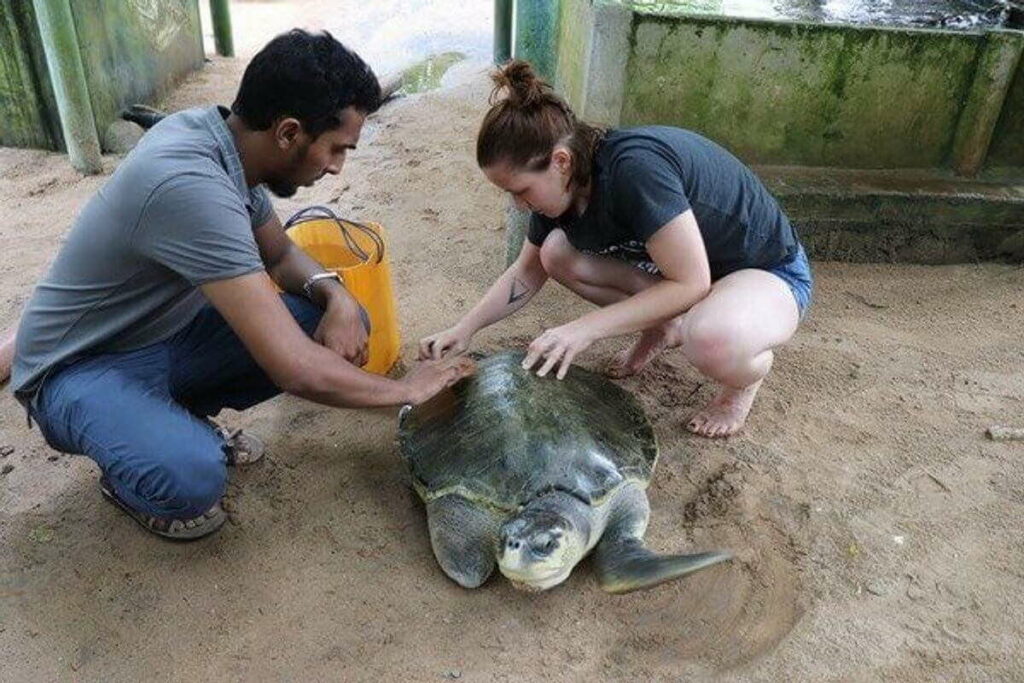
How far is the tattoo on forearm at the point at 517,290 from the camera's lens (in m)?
2.37

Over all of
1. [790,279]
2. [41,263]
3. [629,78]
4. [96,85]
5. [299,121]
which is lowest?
[41,263]

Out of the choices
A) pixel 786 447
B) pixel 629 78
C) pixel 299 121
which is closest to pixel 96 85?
pixel 629 78

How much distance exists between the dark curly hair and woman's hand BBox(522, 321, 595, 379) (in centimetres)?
72

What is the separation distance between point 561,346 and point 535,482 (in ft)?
1.17

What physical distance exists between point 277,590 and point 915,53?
2983 mm

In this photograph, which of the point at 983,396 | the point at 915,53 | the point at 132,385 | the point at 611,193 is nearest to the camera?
the point at 132,385

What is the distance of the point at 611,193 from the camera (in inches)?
76.9

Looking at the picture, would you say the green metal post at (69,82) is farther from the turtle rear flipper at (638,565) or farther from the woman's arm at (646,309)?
the turtle rear flipper at (638,565)

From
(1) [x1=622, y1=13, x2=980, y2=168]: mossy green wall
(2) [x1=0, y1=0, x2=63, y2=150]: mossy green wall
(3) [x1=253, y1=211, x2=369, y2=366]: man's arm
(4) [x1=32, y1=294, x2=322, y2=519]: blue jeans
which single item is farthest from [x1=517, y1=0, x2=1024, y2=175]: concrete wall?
(2) [x1=0, y1=0, x2=63, y2=150]: mossy green wall

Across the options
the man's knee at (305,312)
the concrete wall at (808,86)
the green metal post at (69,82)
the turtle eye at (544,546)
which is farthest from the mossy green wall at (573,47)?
the green metal post at (69,82)

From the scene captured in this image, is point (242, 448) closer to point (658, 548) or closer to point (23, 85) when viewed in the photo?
point (658, 548)

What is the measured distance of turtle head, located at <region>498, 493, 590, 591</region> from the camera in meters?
1.63

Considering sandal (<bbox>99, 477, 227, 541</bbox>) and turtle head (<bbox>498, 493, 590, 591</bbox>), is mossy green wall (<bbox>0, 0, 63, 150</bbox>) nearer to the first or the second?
sandal (<bbox>99, 477, 227, 541</bbox>)

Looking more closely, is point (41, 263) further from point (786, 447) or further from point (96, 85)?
point (786, 447)
